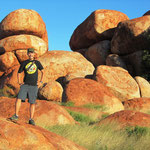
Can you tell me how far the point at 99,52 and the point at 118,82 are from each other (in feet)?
28.7

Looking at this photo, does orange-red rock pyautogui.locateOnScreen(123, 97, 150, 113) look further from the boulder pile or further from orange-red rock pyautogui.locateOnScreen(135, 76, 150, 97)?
orange-red rock pyautogui.locateOnScreen(135, 76, 150, 97)

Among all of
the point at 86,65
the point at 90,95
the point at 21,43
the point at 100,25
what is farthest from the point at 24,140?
the point at 100,25

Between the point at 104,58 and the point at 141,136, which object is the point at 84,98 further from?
the point at 104,58

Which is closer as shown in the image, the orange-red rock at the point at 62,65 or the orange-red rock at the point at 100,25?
the orange-red rock at the point at 62,65

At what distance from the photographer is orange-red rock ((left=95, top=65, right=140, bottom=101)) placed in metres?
15.7

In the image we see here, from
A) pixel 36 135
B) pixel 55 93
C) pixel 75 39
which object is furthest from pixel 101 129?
pixel 75 39

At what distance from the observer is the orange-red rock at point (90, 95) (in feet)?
42.9

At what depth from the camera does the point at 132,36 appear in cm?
2139

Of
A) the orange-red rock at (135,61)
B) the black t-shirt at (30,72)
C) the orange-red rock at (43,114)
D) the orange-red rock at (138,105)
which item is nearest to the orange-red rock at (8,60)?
the orange-red rock at (135,61)

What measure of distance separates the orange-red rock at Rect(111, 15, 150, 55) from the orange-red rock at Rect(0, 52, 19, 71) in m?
8.99

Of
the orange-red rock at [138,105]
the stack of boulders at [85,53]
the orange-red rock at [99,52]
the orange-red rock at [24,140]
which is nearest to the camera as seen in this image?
the orange-red rock at [24,140]

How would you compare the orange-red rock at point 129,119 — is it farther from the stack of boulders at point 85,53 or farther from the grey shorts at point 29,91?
the stack of boulders at point 85,53

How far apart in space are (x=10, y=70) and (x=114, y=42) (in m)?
9.51

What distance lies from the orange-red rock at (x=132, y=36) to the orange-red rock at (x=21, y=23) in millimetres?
7293
